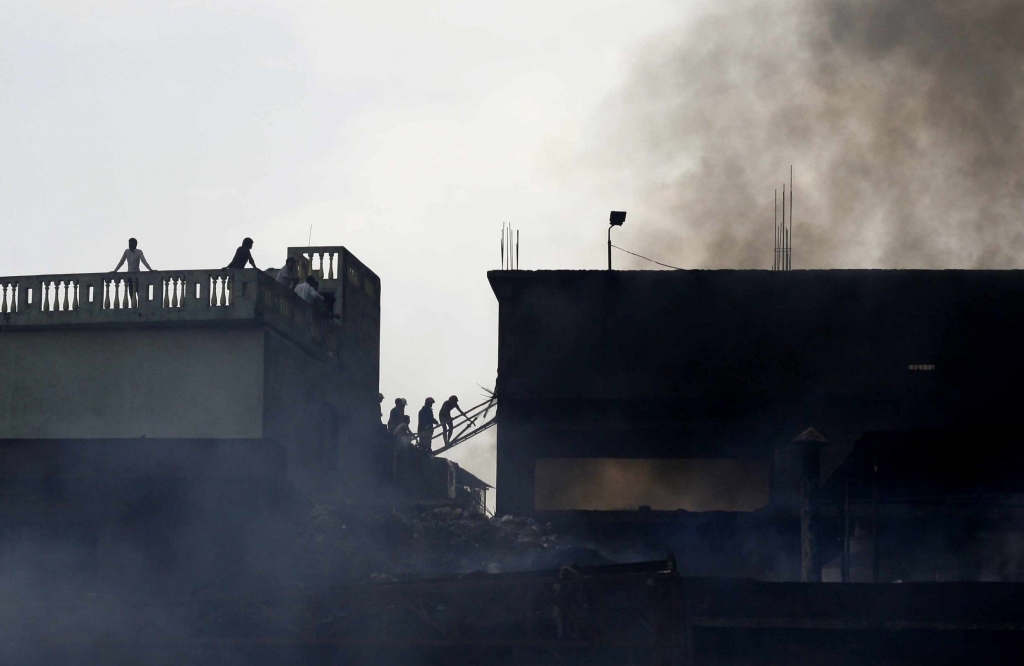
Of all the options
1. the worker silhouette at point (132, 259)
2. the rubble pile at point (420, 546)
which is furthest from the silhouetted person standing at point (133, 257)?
the rubble pile at point (420, 546)

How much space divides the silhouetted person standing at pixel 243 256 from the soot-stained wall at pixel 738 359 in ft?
24.8

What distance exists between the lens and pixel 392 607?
551 inches

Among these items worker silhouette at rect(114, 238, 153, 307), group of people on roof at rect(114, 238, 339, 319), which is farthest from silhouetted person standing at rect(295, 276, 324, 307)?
worker silhouette at rect(114, 238, 153, 307)

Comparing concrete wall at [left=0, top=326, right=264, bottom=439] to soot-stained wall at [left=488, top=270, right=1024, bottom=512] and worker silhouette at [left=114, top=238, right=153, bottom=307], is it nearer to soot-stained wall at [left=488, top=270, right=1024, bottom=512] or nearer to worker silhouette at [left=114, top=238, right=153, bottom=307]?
worker silhouette at [left=114, top=238, right=153, bottom=307]

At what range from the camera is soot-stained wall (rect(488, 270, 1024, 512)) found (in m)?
32.8

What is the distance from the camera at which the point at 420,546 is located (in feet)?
88.6

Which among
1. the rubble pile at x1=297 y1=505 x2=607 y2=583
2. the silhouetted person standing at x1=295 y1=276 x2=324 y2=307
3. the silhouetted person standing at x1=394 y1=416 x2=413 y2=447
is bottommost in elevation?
the rubble pile at x1=297 y1=505 x2=607 y2=583

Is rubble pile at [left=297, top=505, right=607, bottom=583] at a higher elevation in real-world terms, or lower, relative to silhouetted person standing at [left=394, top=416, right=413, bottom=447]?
lower

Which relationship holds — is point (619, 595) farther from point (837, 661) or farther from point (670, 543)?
point (670, 543)

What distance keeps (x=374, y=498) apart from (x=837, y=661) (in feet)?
61.5

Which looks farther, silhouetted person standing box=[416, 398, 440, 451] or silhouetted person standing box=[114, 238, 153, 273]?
silhouetted person standing box=[416, 398, 440, 451]

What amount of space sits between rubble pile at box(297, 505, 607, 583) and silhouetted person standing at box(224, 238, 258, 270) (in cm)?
506

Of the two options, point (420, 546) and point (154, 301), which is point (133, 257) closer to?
point (154, 301)

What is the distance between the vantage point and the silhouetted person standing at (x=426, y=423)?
32.0 metres
